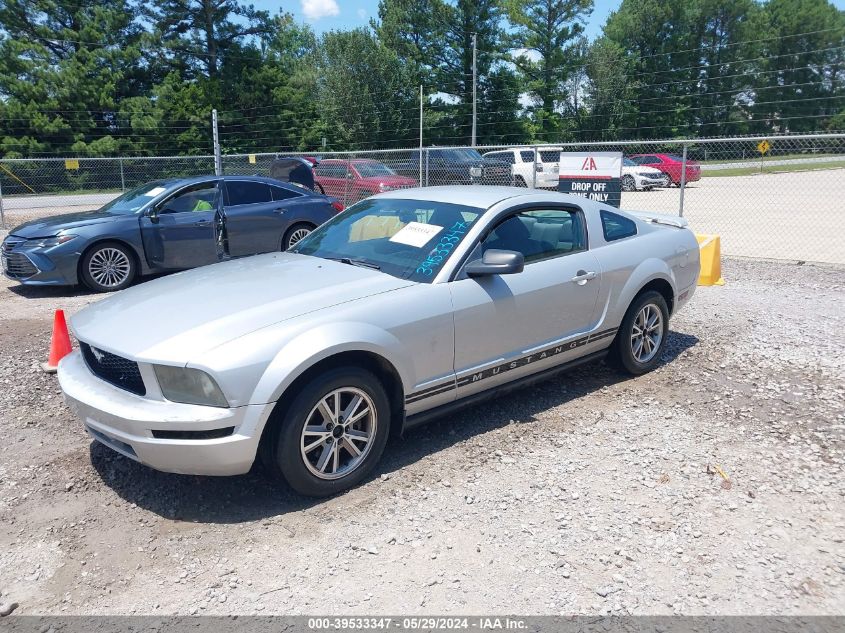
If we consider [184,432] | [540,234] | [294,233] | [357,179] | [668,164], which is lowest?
[184,432]

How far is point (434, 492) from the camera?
3.83 meters

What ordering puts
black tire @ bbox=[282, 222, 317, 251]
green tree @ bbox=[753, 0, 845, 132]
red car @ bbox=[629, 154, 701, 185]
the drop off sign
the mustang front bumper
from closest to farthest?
the mustang front bumper → black tire @ bbox=[282, 222, 317, 251] → the drop off sign → red car @ bbox=[629, 154, 701, 185] → green tree @ bbox=[753, 0, 845, 132]

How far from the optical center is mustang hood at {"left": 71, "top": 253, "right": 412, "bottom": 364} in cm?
348

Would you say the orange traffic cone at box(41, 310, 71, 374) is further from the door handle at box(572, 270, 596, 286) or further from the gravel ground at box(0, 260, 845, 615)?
the door handle at box(572, 270, 596, 286)

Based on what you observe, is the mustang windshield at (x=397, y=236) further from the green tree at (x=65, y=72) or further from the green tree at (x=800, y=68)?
the green tree at (x=800, y=68)

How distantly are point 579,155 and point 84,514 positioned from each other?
9461 mm

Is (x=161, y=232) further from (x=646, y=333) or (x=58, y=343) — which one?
(x=646, y=333)

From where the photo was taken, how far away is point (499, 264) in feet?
13.6

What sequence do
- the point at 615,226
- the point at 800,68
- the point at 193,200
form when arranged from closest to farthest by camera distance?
1. the point at 615,226
2. the point at 193,200
3. the point at 800,68

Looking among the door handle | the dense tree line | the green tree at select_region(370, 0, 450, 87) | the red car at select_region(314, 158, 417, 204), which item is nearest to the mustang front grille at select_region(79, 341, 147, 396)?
the door handle

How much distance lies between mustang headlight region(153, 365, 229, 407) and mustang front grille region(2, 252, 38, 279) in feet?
20.9

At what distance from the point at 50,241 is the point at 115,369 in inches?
237

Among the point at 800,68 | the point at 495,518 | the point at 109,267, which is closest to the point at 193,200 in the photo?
the point at 109,267

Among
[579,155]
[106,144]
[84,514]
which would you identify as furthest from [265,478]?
[106,144]
